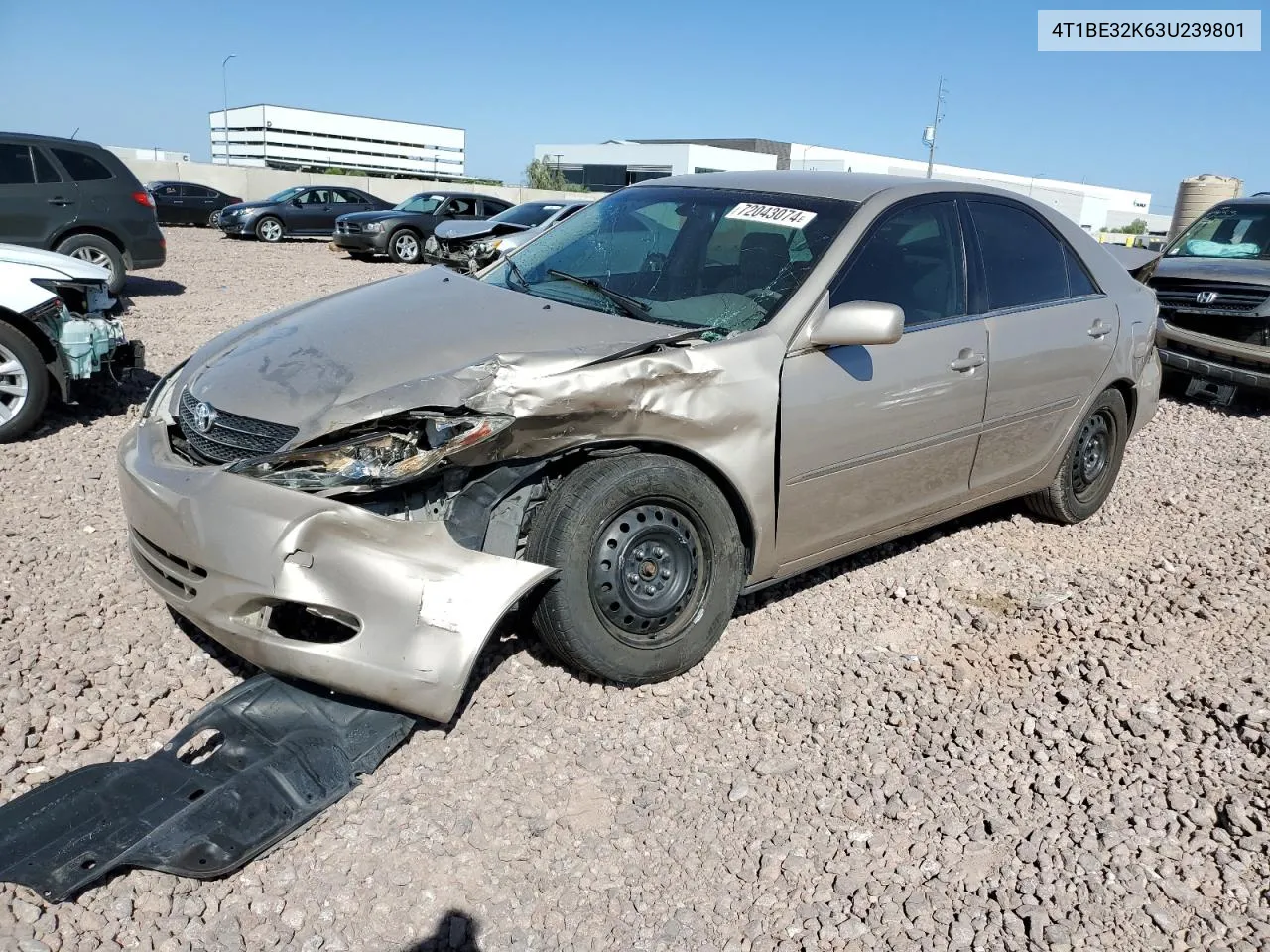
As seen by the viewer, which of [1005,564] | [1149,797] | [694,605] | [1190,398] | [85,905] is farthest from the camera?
[1190,398]

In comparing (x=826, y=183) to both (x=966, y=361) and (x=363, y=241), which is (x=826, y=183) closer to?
(x=966, y=361)

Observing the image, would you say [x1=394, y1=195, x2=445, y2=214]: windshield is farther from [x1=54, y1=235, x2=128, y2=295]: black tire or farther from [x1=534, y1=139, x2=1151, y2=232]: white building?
[x1=534, y1=139, x2=1151, y2=232]: white building

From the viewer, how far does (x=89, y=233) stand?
1095 centimetres

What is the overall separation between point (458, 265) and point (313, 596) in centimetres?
251

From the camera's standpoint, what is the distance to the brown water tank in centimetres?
2062

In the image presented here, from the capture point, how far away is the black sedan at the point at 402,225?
1962 cm

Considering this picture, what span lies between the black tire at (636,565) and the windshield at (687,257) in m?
0.70

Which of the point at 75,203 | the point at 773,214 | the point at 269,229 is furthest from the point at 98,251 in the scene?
the point at 269,229

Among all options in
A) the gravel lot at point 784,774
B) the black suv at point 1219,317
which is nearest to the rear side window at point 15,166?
the gravel lot at point 784,774

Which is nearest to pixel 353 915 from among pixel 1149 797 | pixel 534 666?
pixel 534 666

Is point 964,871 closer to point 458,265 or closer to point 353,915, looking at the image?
point 353,915

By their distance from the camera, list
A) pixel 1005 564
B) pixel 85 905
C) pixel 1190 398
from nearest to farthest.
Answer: pixel 85 905, pixel 1005 564, pixel 1190 398

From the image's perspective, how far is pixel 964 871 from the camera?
107 inches

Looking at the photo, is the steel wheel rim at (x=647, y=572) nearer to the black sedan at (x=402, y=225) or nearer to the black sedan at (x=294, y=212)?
the black sedan at (x=402, y=225)
